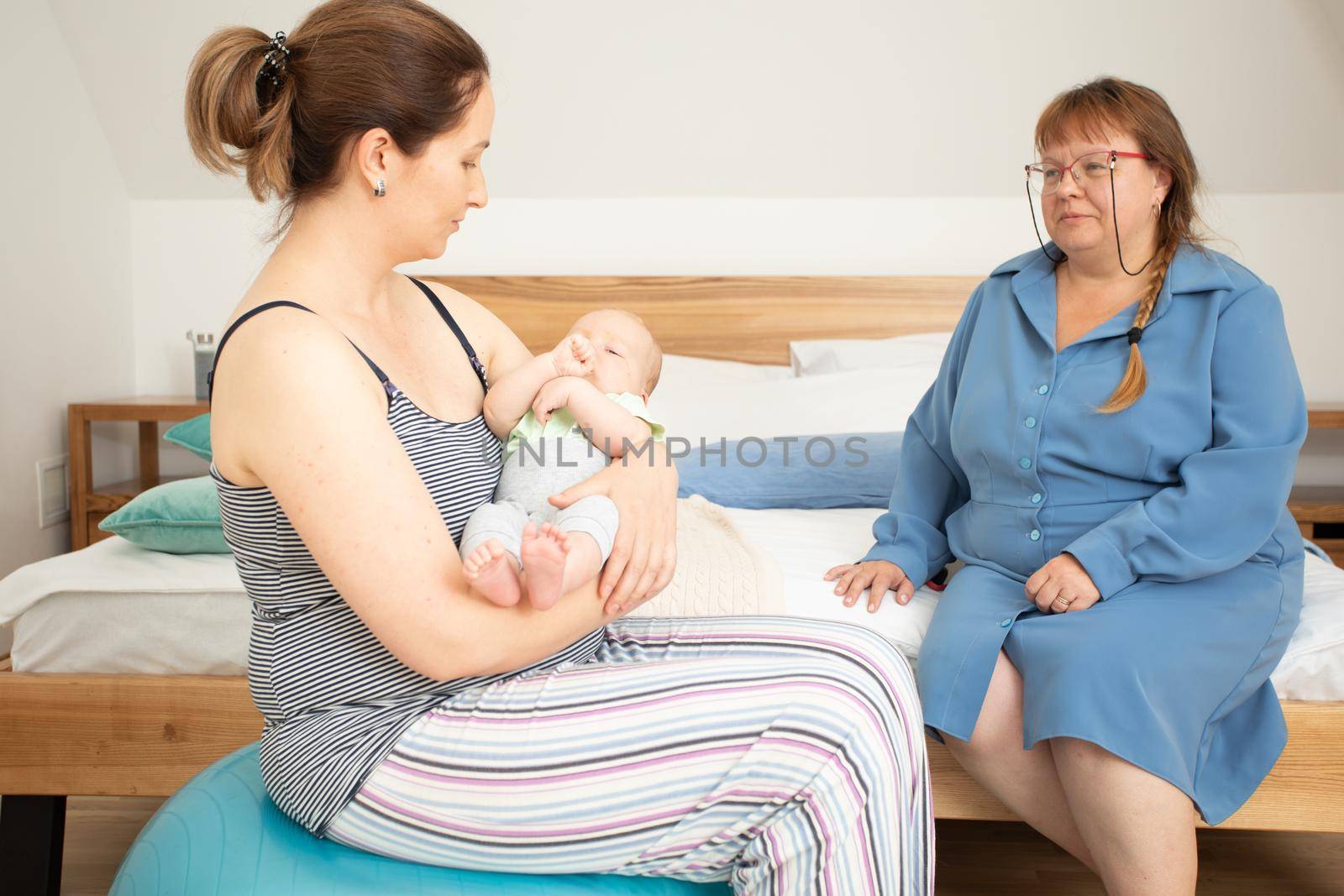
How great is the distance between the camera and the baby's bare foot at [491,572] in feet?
3.09

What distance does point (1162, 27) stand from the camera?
2.71 meters

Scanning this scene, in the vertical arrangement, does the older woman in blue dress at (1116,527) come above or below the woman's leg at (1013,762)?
above

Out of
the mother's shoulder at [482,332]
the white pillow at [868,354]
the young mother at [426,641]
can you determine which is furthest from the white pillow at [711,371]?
the young mother at [426,641]

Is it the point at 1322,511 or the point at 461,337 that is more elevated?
the point at 461,337

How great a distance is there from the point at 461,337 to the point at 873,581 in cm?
69

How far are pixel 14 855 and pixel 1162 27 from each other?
2.94 meters

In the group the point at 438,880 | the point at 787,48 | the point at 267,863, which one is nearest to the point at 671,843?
the point at 438,880

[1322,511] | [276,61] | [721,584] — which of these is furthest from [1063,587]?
[1322,511]

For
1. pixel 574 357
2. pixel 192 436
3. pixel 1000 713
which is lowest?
pixel 1000 713

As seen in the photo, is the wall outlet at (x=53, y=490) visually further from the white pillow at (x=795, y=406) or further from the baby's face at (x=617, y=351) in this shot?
the baby's face at (x=617, y=351)

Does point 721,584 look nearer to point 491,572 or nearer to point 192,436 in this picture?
point 491,572

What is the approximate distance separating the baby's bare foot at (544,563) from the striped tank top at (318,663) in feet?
0.34

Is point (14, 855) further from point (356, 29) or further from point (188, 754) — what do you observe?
point (356, 29)

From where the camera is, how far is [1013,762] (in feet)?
4.45
